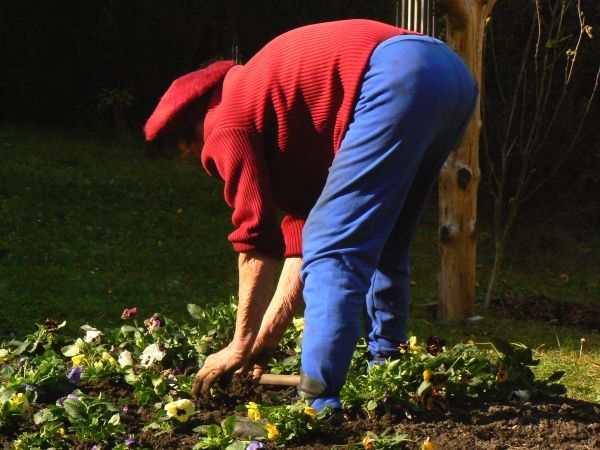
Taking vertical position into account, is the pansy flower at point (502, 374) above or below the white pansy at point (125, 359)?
above

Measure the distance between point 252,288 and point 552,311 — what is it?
3885 mm

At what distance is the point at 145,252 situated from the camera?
24.9ft

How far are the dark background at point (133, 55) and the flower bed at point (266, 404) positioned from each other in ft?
17.5

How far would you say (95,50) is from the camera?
38.7 ft

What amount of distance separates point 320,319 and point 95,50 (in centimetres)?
924

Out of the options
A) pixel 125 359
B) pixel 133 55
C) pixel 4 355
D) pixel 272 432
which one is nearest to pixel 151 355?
pixel 125 359

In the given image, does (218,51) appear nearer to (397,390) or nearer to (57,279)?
(57,279)

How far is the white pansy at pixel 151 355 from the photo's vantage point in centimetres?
400

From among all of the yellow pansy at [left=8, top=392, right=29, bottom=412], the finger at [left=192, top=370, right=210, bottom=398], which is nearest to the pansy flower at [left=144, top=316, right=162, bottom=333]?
the finger at [left=192, top=370, right=210, bottom=398]

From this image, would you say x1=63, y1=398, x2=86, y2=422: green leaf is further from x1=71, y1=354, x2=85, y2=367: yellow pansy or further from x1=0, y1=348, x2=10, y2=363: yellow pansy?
x1=0, y1=348, x2=10, y2=363: yellow pansy

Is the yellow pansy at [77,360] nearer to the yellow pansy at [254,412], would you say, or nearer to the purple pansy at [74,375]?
the purple pansy at [74,375]

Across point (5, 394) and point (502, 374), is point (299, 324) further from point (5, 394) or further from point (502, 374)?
point (5, 394)

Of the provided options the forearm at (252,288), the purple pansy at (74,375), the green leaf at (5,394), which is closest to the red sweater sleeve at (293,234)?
the forearm at (252,288)

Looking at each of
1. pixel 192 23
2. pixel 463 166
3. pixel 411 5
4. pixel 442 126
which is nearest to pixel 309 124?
pixel 442 126
